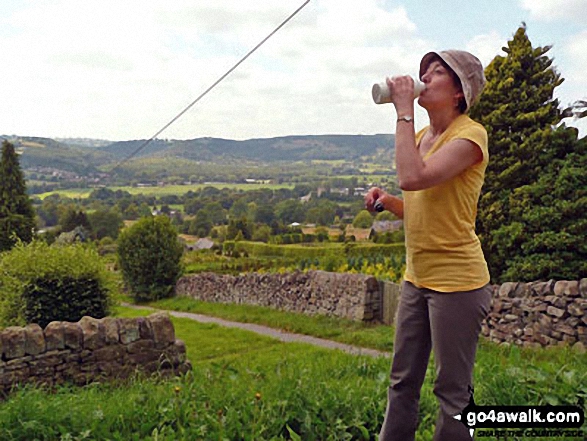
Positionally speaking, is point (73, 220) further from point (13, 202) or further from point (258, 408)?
point (258, 408)

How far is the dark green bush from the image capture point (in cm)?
962

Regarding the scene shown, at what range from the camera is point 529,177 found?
29.4 feet

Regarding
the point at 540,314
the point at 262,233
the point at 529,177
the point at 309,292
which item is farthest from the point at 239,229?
the point at 540,314

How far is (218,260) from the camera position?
3200 centimetres

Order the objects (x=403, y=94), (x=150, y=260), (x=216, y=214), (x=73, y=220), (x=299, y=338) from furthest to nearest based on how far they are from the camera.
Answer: (x=73, y=220), (x=216, y=214), (x=150, y=260), (x=299, y=338), (x=403, y=94)

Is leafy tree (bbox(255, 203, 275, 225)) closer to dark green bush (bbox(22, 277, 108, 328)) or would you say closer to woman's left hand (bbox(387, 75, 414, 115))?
dark green bush (bbox(22, 277, 108, 328))

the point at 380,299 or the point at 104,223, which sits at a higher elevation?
the point at 380,299

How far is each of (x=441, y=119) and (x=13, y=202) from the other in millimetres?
22968

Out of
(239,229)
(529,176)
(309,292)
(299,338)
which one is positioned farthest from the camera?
(239,229)

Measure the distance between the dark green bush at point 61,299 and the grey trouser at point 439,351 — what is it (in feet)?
26.3

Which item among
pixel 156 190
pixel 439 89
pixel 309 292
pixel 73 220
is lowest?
pixel 73 220

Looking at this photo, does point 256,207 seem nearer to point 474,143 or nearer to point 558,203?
point 558,203

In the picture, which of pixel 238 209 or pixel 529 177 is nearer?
Result: pixel 529 177

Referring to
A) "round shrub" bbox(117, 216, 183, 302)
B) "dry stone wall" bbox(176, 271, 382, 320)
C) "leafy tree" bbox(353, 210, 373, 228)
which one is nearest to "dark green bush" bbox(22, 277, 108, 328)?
"dry stone wall" bbox(176, 271, 382, 320)
